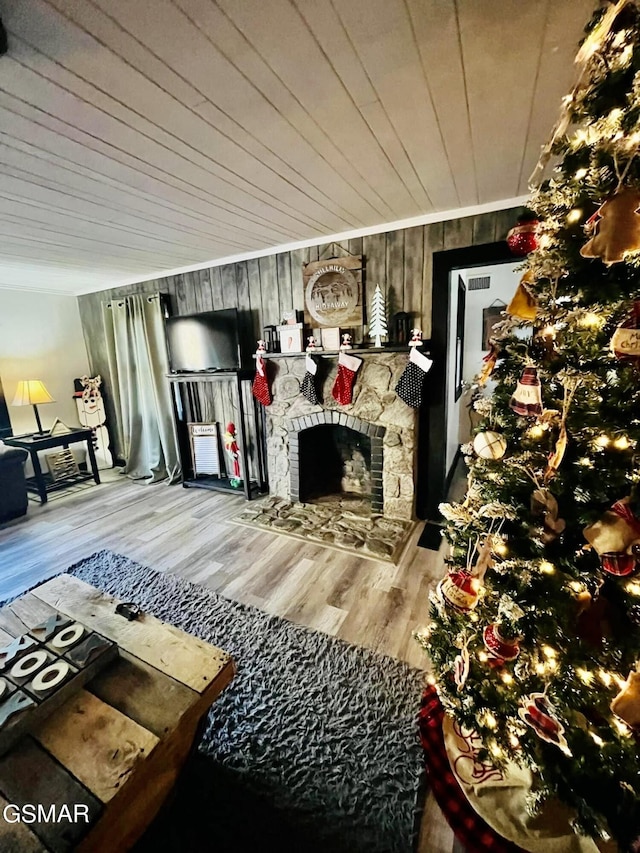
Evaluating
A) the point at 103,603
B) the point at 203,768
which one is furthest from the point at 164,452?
the point at 203,768

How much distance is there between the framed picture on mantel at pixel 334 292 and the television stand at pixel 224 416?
88 centimetres

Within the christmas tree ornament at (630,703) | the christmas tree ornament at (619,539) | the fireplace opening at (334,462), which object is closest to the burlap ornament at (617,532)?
the christmas tree ornament at (619,539)

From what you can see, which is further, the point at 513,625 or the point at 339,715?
the point at 339,715

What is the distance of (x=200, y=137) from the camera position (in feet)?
4.34

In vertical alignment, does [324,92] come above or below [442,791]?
above

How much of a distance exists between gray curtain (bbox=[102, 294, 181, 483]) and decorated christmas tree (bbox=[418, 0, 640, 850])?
3533 mm

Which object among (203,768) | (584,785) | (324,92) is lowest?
(203,768)

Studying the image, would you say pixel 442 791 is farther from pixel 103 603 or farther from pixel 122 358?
pixel 122 358

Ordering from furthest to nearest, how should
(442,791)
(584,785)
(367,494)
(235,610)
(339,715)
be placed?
(367,494)
(235,610)
(339,715)
(442,791)
(584,785)

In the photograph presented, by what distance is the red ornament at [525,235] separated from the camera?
0.99 m

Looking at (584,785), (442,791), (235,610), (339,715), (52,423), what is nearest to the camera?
(584,785)

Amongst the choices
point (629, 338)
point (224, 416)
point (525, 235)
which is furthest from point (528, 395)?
point (224, 416)

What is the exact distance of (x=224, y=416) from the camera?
3695mm

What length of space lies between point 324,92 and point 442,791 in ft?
7.56
